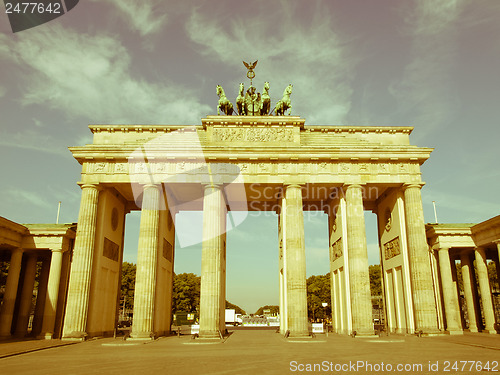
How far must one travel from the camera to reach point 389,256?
34375 mm

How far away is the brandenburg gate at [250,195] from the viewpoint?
94.3 ft

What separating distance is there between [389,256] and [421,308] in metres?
6.51

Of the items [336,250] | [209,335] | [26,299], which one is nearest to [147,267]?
[209,335]

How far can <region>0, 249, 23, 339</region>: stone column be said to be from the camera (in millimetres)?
29531

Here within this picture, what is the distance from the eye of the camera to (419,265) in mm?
29156

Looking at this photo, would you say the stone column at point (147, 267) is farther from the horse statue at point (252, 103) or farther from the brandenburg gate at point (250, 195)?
the horse statue at point (252, 103)

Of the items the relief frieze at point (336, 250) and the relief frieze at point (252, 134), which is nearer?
the relief frieze at point (252, 134)

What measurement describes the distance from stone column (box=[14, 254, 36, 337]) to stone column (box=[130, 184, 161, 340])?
37.1 feet

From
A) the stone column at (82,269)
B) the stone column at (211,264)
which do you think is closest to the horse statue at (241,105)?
the stone column at (211,264)

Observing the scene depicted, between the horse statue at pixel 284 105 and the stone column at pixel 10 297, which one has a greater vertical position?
the horse statue at pixel 284 105

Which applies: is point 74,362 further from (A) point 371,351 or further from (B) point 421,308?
(B) point 421,308

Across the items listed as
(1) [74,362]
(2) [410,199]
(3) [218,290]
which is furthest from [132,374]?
(2) [410,199]

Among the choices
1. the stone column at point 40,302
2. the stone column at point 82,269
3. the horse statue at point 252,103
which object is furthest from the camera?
the horse statue at point 252,103

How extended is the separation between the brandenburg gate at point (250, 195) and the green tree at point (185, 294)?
61.3 metres
